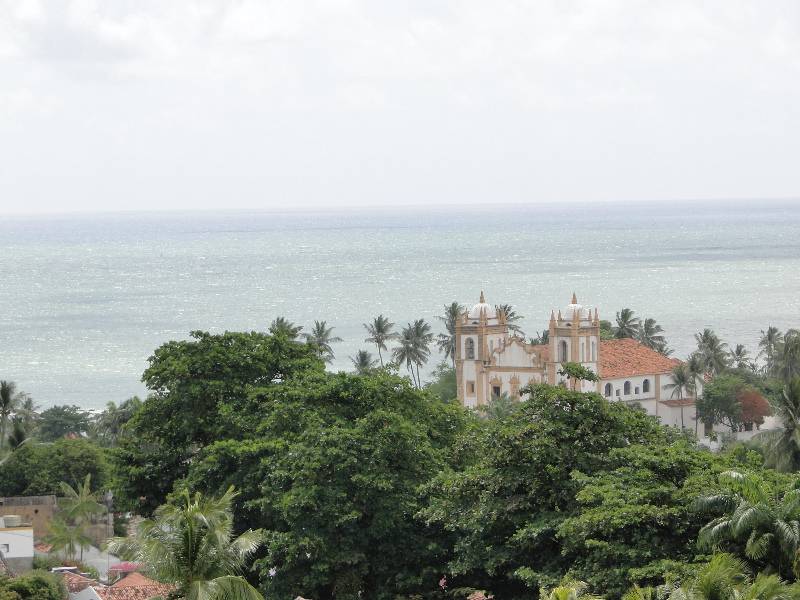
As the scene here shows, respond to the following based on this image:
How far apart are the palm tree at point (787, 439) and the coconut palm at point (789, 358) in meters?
28.2

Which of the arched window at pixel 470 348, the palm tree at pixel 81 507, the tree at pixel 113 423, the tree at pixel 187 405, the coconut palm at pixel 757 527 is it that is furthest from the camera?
the arched window at pixel 470 348

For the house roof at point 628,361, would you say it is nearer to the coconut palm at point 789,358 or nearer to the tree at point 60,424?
the coconut palm at point 789,358

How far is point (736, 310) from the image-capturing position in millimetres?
172000

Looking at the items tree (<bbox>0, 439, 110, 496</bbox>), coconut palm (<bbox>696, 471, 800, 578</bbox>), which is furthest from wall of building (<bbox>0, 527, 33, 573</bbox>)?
coconut palm (<bbox>696, 471, 800, 578</bbox>)

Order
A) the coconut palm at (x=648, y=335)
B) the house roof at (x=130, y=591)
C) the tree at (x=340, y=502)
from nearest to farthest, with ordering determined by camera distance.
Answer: the tree at (x=340, y=502)
the house roof at (x=130, y=591)
the coconut palm at (x=648, y=335)

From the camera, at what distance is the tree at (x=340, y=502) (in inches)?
1172

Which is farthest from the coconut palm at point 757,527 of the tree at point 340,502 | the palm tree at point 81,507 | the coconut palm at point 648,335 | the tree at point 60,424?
the coconut palm at point 648,335

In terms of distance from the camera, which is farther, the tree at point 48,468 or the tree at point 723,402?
the tree at point 723,402

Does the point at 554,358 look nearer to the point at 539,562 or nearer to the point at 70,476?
the point at 70,476

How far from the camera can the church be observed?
8400cm

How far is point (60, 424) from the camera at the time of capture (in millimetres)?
85875

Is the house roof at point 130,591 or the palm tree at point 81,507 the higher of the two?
the house roof at point 130,591

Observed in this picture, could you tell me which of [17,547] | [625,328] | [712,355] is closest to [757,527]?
[17,547]

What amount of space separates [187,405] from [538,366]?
5006 cm
